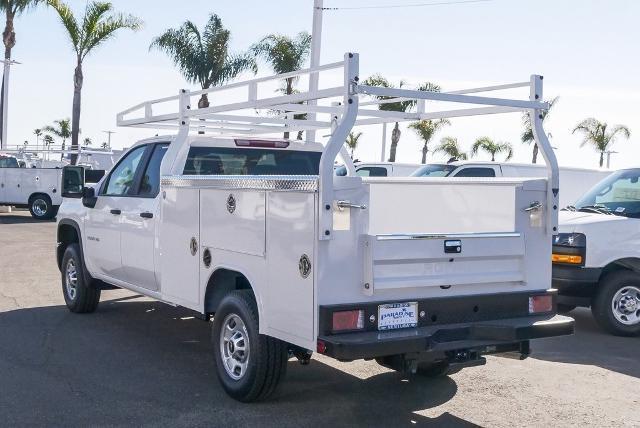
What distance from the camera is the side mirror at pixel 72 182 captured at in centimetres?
873

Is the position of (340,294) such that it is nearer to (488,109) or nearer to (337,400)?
(337,400)

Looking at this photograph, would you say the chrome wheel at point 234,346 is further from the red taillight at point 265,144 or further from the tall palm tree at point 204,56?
the tall palm tree at point 204,56

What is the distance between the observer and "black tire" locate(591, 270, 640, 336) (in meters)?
8.69

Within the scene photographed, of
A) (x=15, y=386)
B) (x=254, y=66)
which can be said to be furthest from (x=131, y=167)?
(x=254, y=66)

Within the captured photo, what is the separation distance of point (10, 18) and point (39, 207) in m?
14.8

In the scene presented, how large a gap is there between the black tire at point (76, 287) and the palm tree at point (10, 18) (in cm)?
2840

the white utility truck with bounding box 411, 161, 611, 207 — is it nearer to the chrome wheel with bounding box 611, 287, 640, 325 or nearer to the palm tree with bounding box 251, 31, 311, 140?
the chrome wheel with bounding box 611, 287, 640, 325

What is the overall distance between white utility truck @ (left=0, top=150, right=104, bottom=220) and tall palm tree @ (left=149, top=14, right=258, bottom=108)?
8541 mm

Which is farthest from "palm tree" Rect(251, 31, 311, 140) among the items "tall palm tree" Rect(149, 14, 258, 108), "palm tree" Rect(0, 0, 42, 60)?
"palm tree" Rect(0, 0, 42, 60)

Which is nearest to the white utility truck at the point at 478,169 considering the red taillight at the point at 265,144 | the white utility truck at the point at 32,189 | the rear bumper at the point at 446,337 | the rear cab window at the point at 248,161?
the rear cab window at the point at 248,161

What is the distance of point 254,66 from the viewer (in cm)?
3152

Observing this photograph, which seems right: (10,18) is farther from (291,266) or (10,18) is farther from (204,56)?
(291,266)

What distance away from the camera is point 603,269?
8.77 m

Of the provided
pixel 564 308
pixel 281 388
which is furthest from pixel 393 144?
pixel 281 388
